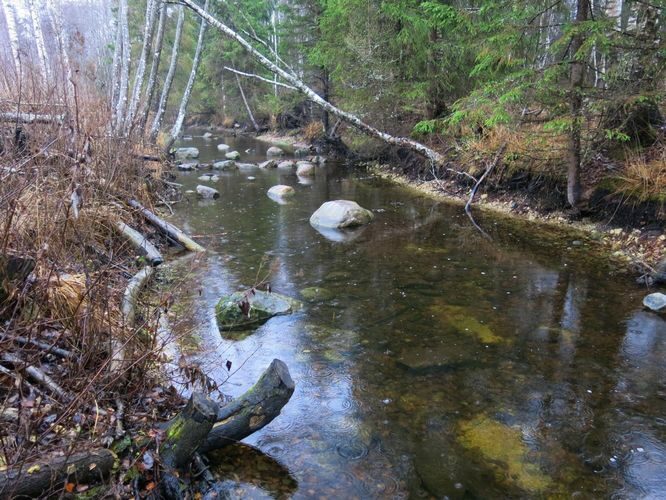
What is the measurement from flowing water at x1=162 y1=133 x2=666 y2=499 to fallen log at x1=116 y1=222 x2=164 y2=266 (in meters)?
0.68

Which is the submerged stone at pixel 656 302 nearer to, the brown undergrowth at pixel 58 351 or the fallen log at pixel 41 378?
the brown undergrowth at pixel 58 351

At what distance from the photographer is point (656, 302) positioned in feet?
19.0

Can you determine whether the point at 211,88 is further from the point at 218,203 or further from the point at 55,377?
the point at 55,377

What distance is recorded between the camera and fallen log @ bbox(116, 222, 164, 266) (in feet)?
23.7

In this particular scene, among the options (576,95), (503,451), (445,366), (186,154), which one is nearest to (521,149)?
(576,95)

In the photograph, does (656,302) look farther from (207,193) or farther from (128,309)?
(207,193)

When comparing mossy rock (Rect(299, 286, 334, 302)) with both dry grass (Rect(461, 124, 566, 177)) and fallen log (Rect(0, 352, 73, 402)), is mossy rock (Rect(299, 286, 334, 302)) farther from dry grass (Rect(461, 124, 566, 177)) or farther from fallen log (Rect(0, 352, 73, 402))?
dry grass (Rect(461, 124, 566, 177))

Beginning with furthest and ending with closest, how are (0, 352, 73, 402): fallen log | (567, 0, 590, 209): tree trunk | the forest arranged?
(567, 0, 590, 209): tree trunk, the forest, (0, 352, 73, 402): fallen log

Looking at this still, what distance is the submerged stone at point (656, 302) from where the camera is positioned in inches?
226

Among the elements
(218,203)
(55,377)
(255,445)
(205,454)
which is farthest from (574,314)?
(218,203)

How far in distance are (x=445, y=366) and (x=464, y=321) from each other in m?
1.08

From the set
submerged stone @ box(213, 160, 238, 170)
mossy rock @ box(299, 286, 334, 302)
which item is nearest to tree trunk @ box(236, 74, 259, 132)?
submerged stone @ box(213, 160, 238, 170)

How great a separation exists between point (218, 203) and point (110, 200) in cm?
457

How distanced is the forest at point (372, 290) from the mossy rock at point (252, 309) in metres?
0.05
